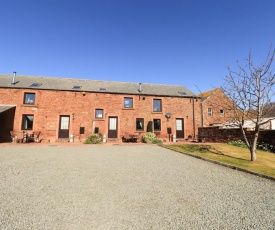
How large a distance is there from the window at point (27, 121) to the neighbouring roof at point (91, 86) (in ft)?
9.88

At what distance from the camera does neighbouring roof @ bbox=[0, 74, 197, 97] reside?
18719 millimetres

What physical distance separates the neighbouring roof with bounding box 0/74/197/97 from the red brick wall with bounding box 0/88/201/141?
23.9 inches

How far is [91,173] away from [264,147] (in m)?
11.8

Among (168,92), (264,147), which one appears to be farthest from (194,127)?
(264,147)

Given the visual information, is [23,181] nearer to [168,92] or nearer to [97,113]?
[97,113]

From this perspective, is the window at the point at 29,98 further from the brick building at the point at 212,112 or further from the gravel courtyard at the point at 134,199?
the brick building at the point at 212,112

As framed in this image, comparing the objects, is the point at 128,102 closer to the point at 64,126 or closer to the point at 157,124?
the point at 157,124

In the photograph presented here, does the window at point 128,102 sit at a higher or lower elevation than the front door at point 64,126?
higher

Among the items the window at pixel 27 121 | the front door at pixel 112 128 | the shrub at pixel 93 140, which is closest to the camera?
the shrub at pixel 93 140

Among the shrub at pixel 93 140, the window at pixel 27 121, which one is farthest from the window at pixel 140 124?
the window at pixel 27 121

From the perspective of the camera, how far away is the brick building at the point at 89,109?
→ 1753 centimetres

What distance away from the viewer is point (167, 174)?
6.03m

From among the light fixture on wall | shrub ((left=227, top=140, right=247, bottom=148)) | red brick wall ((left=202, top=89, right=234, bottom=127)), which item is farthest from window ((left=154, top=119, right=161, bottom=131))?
shrub ((left=227, top=140, right=247, bottom=148))

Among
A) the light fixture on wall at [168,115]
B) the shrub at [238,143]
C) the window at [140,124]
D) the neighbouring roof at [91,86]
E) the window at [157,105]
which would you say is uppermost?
the neighbouring roof at [91,86]
